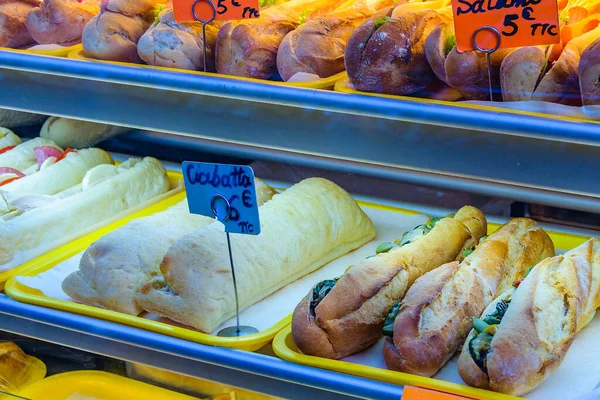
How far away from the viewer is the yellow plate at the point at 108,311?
154cm

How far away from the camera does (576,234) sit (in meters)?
1.90

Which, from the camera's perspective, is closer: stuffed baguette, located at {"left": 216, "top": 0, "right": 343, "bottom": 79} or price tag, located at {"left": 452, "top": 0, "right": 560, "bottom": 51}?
price tag, located at {"left": 452, "top": 0, "right": 560, "bottom": 51}

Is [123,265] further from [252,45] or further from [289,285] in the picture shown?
[252,45]

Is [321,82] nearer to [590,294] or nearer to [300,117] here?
[300,117]

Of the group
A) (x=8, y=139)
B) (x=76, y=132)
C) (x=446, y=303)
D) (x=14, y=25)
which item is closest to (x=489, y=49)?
(x=446, y=303)

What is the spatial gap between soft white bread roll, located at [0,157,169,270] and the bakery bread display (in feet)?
1.36

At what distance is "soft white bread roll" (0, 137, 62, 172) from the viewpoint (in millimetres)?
2383

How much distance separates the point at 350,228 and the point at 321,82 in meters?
0.43

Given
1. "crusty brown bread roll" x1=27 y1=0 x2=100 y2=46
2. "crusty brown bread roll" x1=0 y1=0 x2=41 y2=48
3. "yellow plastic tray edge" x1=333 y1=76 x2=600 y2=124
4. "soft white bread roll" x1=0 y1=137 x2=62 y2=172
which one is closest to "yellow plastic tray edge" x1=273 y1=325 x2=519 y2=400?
"yellow plastic tray edge" x1=333 y1=76 x2=600 y2=124

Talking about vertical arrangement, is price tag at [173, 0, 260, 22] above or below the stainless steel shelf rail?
above

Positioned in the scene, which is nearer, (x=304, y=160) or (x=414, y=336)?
(x=414, y=336)

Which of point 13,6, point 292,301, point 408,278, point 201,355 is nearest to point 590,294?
point 408,278

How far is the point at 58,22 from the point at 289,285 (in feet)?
2.72

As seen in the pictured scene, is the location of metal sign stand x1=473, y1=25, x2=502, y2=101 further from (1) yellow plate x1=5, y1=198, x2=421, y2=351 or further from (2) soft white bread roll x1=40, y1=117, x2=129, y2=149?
(2) soft white bread roll x1=40, y1=117, x2=129, y2=149
